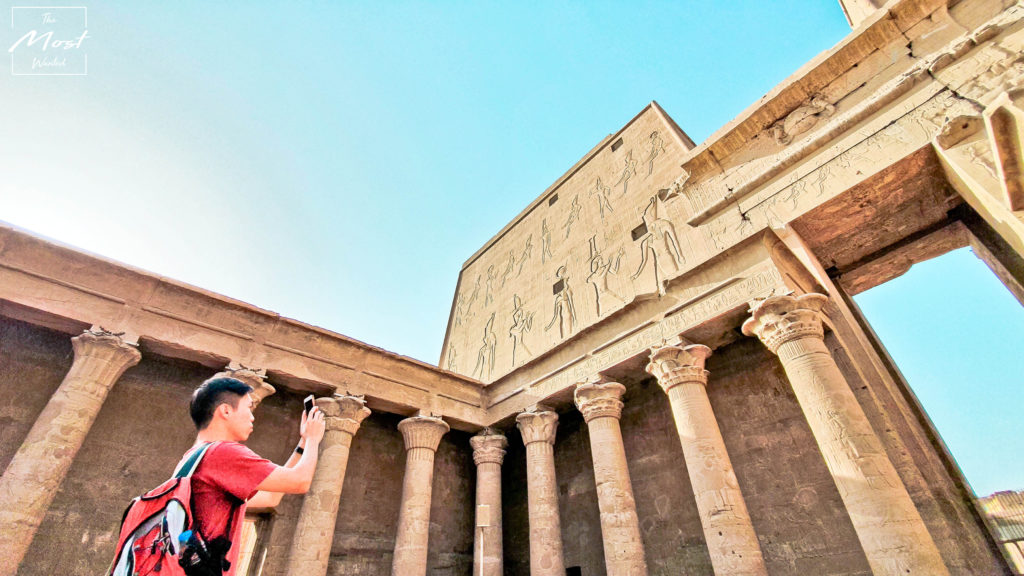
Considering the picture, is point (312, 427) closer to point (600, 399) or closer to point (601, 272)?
point (600, 399)

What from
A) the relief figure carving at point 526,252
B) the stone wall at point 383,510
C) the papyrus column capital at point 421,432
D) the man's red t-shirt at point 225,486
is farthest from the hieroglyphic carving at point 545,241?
the man's red t-shirt at point 225,486

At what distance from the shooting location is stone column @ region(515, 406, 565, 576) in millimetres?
7965

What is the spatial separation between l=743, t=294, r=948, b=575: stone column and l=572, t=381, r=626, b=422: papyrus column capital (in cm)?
262

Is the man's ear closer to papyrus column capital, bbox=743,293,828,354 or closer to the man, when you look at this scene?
the man

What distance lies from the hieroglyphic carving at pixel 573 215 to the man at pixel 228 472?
438 inches

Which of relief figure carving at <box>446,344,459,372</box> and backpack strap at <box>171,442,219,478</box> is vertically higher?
relief figure carving at <box>446,344,459,372</box>

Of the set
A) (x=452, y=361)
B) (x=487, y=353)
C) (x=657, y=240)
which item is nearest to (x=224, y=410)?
(x=657, y=240)

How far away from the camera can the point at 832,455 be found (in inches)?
225

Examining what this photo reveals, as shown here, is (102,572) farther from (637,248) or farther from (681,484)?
(637,248)

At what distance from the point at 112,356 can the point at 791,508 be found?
427 inches

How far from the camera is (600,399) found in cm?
851

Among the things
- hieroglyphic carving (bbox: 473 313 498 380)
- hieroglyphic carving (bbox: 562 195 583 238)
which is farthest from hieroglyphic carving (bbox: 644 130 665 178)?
hieroglyphic carving (bbox: 473 313 498 380)

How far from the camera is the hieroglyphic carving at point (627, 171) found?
12.0 meters

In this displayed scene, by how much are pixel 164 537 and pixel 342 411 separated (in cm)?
704
